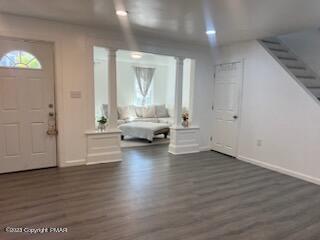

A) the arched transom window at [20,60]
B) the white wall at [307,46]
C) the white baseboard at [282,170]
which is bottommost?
the white baseboard at [282,170]

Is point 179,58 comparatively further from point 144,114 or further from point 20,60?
point 144,114

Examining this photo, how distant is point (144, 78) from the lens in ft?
29.6

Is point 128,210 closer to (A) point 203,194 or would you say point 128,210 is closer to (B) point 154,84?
(A) point 203,194

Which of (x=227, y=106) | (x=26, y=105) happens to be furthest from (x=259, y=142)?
(x=26, y=105)

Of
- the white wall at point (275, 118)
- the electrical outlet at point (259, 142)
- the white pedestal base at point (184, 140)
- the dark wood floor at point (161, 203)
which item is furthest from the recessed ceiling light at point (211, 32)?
the dark wood floor at point (161, 203)

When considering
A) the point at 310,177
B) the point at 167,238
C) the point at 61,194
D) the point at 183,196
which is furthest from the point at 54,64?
the point at 310,177

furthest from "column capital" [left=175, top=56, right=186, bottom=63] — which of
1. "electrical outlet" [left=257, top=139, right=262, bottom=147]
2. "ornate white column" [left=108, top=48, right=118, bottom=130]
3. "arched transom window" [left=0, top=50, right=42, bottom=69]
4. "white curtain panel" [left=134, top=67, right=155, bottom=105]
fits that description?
"white curtain panel" [left=134, top=67, right=155, bottom=105]

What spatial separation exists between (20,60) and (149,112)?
5041 mm

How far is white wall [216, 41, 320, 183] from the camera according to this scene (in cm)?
380

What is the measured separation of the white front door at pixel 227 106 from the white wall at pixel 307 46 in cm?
123

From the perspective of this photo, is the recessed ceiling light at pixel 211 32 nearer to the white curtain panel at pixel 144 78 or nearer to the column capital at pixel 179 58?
the column capital at pixel 179 58

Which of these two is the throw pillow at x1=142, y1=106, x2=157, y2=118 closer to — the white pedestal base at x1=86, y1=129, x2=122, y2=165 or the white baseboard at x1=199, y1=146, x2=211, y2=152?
the white baseboard at x1=199, y1=146, x2=211, y2=152

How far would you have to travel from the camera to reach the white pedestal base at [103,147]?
4332 mm

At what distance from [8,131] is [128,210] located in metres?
2.41
